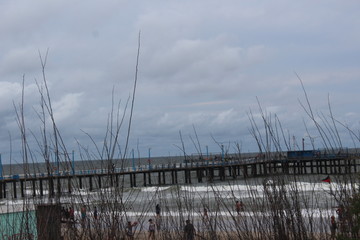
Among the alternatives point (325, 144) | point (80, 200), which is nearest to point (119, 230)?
point (80, 200)

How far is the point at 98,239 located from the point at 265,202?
1947 millimetres

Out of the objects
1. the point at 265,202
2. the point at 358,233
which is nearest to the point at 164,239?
the point at 265,202

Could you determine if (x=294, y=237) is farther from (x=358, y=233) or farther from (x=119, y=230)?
(x=119, y=230)

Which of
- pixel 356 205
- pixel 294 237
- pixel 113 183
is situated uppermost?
pixel 113 183

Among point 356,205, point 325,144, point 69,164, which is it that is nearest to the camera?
point 356,205

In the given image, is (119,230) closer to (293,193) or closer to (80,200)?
(80,200)

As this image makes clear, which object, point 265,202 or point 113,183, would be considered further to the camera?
point 265,202

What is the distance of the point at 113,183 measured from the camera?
5156 mm

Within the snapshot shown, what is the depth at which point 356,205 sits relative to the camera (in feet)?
16.9

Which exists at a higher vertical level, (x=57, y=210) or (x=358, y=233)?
(x=57, y=210)

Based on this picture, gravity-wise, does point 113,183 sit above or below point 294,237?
above

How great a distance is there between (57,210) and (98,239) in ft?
1.85

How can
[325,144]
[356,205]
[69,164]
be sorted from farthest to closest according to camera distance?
1. [325,144]
2. [69,164]
3. [356,205]

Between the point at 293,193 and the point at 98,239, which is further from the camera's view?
the point at 293,193
